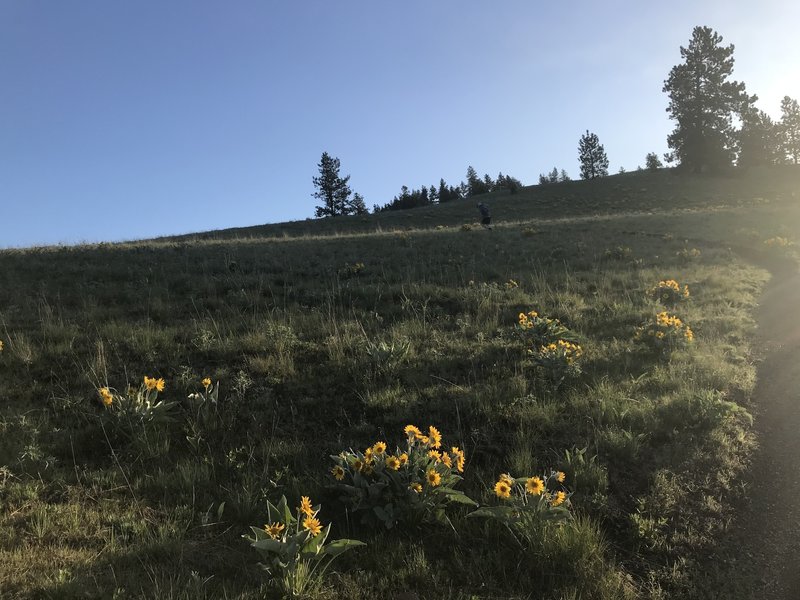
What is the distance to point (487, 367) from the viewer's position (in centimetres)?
562

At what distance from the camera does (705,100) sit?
4938 centimetres

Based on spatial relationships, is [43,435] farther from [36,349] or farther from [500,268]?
[500,268]

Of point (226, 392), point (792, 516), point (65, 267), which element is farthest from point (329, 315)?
point (65, 267)

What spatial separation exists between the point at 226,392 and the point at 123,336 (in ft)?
6.73

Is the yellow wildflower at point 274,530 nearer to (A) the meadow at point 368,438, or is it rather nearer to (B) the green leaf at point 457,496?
(A) the meadow at point 368,438

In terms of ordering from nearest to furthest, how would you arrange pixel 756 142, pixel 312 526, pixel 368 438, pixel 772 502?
pixel 312 526 → pixel 772 502 → pixel 368 438 → pixel 756 142

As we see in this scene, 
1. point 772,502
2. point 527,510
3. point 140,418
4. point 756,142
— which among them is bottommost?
point 772,502

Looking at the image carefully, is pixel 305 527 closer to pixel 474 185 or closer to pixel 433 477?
pixel 433 477

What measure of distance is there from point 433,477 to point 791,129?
80020 mm

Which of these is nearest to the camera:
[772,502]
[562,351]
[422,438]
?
[422,438]

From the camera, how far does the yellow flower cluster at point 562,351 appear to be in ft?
17.7

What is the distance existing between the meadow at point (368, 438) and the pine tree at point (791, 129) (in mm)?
70200

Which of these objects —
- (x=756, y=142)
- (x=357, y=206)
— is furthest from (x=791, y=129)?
(x=357, y=206)

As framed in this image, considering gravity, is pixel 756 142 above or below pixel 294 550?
above
